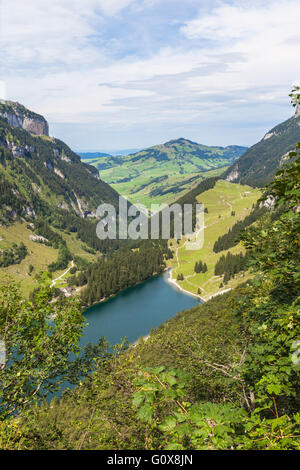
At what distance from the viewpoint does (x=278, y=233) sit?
9.84 meters

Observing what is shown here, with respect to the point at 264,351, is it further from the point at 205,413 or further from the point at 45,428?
the point at 45,428

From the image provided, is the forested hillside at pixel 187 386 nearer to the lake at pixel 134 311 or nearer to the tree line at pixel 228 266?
the lake at pixel 134 311

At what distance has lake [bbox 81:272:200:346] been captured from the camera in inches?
4946

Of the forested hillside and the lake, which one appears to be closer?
the forested hillside

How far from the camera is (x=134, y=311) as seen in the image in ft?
497

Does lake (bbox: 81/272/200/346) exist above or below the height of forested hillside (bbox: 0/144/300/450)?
below

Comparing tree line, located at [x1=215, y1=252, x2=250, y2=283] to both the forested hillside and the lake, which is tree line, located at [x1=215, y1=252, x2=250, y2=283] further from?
the forested hillside

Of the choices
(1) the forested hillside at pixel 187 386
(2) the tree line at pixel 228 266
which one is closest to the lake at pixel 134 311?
(2) the tree line at pixel 228 266

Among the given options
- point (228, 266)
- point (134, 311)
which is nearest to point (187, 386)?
Result: point (134, 311)

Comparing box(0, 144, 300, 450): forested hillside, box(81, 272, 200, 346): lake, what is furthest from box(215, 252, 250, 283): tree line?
box(0, 144, 300, 450): forested hillside

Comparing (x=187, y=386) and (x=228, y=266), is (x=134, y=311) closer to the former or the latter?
(x=228, y=266)

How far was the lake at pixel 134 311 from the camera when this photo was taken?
126 metres

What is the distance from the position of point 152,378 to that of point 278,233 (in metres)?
6.79
